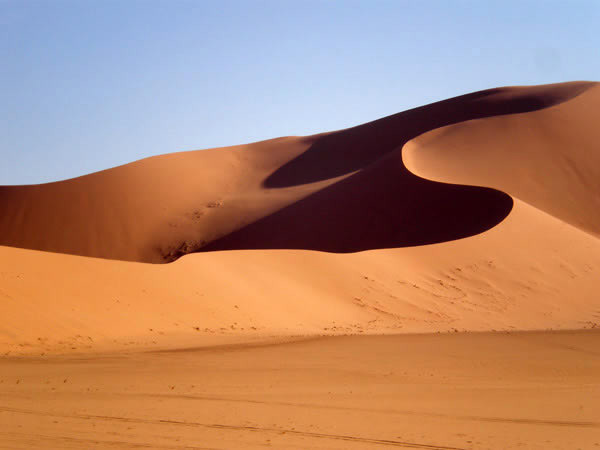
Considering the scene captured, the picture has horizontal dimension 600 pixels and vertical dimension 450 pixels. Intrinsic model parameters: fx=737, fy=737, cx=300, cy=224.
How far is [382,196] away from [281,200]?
8.70 m

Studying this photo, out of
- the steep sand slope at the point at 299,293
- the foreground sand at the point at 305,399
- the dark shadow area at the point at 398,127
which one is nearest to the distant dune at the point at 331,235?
the steep sand slope at the point at 299,293

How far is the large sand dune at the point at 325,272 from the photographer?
6473 mm

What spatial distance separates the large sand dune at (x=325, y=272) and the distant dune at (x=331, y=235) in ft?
0.27

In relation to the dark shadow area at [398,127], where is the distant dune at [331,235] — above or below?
below

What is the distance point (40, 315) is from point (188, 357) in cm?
413

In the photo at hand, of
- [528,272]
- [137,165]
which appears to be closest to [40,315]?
[528,272]

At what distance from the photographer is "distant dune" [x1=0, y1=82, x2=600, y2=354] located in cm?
1470

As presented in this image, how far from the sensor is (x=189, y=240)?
38438 mm

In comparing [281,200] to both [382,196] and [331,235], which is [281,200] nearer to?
[331,235]

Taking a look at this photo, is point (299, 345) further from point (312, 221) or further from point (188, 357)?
point (312, 221)

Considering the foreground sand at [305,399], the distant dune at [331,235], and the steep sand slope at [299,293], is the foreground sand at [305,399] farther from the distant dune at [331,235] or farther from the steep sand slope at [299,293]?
the distant dune at [331,235]

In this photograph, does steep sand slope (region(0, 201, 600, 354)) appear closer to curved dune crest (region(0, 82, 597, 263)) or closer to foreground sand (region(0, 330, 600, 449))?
foreground sand (region(0, 330, 600, 449))

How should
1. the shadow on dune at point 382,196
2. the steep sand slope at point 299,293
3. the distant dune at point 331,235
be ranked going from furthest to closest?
the shadow on dune at point 382,196 < the distant dune at point 331,235 < the steep sand slope at point 299,293

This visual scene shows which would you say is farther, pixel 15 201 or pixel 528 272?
pixel 15 201
